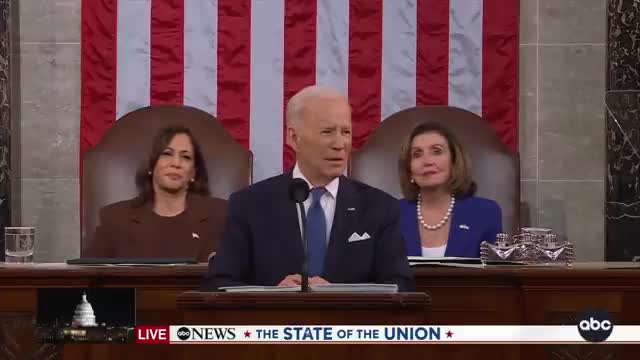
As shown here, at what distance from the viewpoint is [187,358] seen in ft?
8.52

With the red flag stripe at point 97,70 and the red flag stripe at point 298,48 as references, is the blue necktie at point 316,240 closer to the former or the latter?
the red flag stripe at point 298,48

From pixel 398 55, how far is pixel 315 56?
43cm

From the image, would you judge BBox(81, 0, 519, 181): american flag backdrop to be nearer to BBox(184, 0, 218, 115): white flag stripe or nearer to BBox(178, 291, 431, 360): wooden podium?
BBox(184, 0, 218, 115): white flag stripe

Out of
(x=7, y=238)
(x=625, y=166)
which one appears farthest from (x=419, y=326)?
(x=625, y=166)

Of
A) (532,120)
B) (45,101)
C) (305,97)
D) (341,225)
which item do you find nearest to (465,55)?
(532,120)

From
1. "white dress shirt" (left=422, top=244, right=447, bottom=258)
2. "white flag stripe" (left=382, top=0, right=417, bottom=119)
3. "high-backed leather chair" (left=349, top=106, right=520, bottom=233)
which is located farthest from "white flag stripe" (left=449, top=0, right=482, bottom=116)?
"white dress shirt" (left=422, top=244, right=447, bottom=258)

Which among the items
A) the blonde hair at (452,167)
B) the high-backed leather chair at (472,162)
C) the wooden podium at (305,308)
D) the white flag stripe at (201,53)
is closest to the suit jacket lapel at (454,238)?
the blonde hair at (452,167)

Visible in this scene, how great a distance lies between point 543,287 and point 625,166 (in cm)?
235

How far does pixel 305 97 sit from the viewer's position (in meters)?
3.67

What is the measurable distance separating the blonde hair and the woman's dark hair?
0.87 m

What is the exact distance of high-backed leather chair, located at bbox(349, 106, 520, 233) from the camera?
5094mm

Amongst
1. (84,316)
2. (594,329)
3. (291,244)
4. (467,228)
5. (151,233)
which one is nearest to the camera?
(84,316)

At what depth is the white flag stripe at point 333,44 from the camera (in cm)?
596

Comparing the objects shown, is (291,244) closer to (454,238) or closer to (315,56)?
(454,238)
